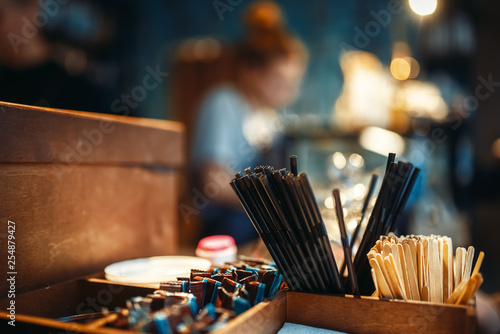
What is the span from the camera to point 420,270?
731 mm

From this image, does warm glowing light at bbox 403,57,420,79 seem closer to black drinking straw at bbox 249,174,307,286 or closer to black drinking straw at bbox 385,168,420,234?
black drinking straw at bbox 385,168,420,234

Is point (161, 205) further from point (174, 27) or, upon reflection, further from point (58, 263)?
point (174, 27)

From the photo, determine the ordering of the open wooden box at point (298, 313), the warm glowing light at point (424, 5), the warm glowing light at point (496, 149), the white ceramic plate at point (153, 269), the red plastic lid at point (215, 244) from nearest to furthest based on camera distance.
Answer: the open wooden box at point (298, 313)
the white ceramic plate at point (153, 269)
the red plastic lid at point (215, 244)
the warm glowing light at point (424, 5)
the warm glowing light at point (496, 149)

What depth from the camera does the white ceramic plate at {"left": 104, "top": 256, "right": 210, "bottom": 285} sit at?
87 centimetres

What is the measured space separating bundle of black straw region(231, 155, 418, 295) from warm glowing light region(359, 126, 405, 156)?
1754 mm

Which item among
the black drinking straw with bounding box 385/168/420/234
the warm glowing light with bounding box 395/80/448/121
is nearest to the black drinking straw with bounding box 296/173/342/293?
the black drinking straw with bounding box 385/168/420/234

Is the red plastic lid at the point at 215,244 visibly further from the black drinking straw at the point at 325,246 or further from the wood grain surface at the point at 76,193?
the black drinking straw at the point at 325,246

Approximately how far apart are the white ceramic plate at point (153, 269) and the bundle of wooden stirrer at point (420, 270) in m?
0.43

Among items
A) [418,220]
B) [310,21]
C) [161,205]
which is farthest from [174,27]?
[161,205]

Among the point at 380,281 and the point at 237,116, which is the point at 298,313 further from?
the point at 237,116

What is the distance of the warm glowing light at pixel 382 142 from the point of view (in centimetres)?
258

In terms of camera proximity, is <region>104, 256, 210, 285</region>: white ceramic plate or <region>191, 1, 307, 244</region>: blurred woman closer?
<region>104, 256, 210, 285</region>: white ceramic plate

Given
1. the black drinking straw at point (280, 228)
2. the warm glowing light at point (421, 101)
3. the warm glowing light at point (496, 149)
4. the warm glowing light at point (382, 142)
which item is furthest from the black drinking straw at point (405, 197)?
the warm glowing light at point (496, 149)

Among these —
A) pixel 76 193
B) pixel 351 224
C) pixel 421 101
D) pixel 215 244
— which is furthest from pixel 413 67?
pixel 76 193
